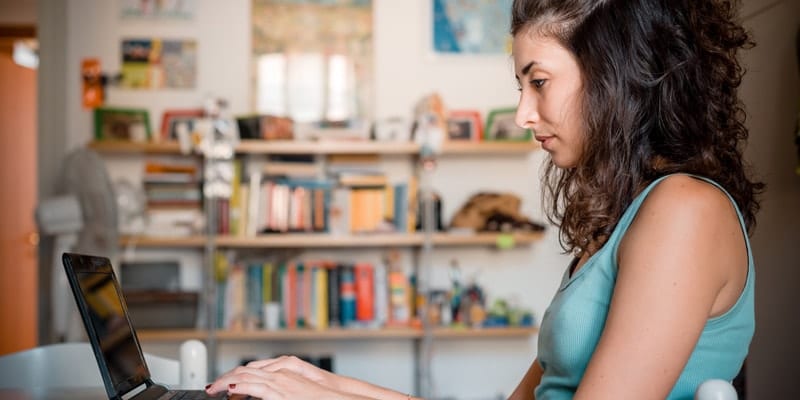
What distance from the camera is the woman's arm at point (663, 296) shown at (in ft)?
3.05

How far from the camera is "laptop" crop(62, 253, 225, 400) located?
104 centimetres

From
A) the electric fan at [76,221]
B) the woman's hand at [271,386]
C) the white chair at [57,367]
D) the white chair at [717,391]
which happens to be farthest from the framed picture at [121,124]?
the white chair at [717,391]

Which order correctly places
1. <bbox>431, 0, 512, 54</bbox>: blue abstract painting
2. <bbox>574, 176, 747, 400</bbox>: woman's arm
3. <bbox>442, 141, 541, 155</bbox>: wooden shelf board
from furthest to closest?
<bbox>431, 0, 512, 54</bbox>: blue abstract painting < <bbox>442, 141, 541, 155</bbox>: wooden shelf board < <bbox>574, 176, 747, 400</bbox>: woman's arm

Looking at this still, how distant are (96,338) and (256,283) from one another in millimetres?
2962

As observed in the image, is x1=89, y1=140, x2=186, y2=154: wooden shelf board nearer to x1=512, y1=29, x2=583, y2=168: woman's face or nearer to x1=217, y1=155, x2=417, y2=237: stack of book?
x1=217, y1=155, x2=417, y2=237: stack of book

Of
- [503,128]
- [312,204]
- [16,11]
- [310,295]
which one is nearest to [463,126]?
[503,128]

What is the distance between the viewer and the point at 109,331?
1126mm

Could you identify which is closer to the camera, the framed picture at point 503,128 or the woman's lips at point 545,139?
the woman's lips at point 545,139

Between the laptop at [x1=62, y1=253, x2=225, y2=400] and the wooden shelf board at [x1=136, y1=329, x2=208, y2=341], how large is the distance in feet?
8.80

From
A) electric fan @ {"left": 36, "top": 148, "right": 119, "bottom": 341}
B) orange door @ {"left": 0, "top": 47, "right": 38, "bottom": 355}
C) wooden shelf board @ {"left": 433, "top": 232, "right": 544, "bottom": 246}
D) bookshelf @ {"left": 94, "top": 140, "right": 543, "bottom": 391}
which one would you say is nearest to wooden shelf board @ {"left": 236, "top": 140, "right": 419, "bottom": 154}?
bookshelf @ {"left": 94, "top": 140, "right": 543, "bottom": 391}

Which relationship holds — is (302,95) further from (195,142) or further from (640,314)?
(640,314)

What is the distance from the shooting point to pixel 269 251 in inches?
163

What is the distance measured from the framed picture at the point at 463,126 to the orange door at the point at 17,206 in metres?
3.11

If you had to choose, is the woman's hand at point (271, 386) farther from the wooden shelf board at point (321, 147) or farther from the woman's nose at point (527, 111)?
the wooden shelf board at point (321, 147)
